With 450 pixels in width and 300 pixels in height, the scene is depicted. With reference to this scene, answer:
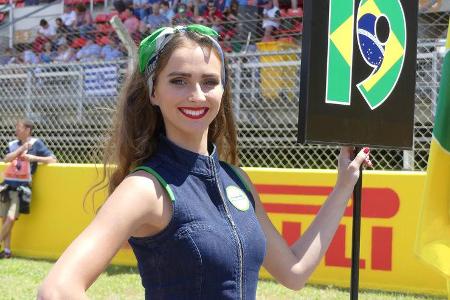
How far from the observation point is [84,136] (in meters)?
8.20

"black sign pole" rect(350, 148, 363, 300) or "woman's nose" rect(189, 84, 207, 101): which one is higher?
"woman's nose" rect(189, 84, 207, 101)

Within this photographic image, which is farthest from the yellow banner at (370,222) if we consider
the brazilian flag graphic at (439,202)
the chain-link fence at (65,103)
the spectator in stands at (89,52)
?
the spectator in stands at (89,52)

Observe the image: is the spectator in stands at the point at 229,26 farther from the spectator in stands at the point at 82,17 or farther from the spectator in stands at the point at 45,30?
the spectator in stands at the point at 45,30

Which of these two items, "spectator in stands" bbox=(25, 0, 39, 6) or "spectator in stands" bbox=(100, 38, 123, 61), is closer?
"spectator in stands" bbox=(100, 38, 123, 61)

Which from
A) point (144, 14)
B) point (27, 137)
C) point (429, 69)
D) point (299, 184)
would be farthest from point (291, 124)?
point (144, 14)

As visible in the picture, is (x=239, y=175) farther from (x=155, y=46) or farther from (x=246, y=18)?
(x=246, y=18)

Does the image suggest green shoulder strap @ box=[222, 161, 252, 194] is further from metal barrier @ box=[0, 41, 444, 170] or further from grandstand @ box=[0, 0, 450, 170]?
metal barrier @ box=[0, 41, 444, 170]

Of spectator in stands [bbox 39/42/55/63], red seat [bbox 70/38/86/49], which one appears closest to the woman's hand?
red seat [bbox 70/38/86/49]

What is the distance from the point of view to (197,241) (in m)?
1.60

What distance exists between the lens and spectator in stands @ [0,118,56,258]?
7.60 metres

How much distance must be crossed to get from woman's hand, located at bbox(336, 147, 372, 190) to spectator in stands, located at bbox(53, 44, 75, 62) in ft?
34.2

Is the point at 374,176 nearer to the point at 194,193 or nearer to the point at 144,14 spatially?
the point at 194,193

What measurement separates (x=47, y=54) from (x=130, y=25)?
167 centimetres

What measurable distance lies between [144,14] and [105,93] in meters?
5.33
